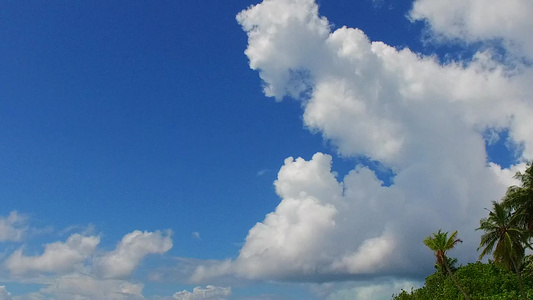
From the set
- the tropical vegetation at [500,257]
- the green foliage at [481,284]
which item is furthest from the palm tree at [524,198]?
the green foliage at [481,284]

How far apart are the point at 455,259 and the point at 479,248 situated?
39.3 metres

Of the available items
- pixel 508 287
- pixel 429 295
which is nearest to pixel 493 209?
pixel 508 287

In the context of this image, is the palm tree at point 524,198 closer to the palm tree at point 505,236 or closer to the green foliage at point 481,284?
the palm tree at point 505,236

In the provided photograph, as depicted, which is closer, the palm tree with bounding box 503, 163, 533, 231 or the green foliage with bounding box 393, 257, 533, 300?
the palm tree with bounding box 503, 163, 533, 231

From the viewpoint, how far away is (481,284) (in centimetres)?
5922

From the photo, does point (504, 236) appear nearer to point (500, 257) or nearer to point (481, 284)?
point (500, 257)

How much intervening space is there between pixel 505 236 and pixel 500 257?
9.83ft

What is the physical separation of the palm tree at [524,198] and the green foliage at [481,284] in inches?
344

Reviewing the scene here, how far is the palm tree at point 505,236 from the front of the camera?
4869 centimetres

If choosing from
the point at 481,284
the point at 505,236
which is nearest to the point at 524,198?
the point at 505,236

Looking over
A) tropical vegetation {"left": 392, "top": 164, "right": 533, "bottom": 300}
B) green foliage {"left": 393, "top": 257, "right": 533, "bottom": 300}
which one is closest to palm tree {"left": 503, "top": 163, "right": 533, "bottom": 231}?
tropical vegetation {"left": 392, "top": 164, "right": 533, "bottom": 300}

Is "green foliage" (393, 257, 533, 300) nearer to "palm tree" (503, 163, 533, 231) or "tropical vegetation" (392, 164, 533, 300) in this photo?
"tropical vegetation" (392, 164, 533, 300)

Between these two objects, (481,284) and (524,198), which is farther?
(481,284)

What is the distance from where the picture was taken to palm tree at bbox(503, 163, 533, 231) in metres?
48.3
